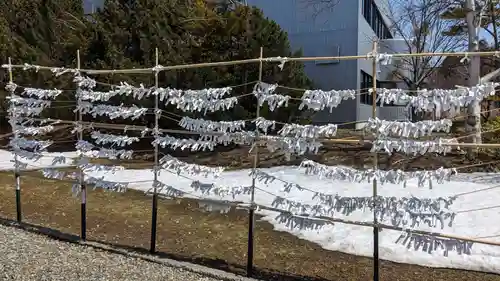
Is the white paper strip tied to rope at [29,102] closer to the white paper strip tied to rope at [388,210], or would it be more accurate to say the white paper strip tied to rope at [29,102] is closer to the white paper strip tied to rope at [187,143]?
the white paper strip tied to rope at [187,143]

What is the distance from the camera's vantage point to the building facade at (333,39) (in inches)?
663

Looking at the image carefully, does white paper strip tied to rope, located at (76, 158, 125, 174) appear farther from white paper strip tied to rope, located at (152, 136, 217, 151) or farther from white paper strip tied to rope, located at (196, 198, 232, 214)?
white paper strip tied to rope, located at (196, 198, 232, 214)

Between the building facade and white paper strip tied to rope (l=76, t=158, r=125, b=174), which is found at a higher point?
the building facade

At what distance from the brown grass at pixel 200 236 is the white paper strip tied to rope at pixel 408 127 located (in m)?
1.55

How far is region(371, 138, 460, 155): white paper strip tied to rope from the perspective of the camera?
3871 mm

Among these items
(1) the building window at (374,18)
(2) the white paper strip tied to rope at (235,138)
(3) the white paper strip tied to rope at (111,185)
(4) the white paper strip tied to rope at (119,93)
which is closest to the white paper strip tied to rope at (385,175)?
(2) the white paper strip tied to rope at (235,138)

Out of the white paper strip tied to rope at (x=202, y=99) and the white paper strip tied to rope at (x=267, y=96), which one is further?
the white paper strip tied to rope at (x=202, y=99)

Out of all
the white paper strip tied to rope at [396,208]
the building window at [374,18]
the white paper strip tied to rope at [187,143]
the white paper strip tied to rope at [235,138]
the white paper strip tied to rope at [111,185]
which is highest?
the building window at [374,18]

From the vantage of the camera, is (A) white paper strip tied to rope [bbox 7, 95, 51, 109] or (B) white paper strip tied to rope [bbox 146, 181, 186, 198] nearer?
(B) white paper strip tied to rope [bbox 146, 181, 186, 198]

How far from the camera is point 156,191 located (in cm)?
535

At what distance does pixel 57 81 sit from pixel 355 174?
11.8 metres

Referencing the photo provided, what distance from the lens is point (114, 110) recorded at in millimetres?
5672

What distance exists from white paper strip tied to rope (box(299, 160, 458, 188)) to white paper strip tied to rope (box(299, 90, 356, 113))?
1.77ft

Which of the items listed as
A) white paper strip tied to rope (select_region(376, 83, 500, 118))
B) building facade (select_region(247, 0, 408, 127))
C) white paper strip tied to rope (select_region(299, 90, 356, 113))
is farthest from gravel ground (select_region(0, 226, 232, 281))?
building facade (select_region(247, 0, 408, 127))
